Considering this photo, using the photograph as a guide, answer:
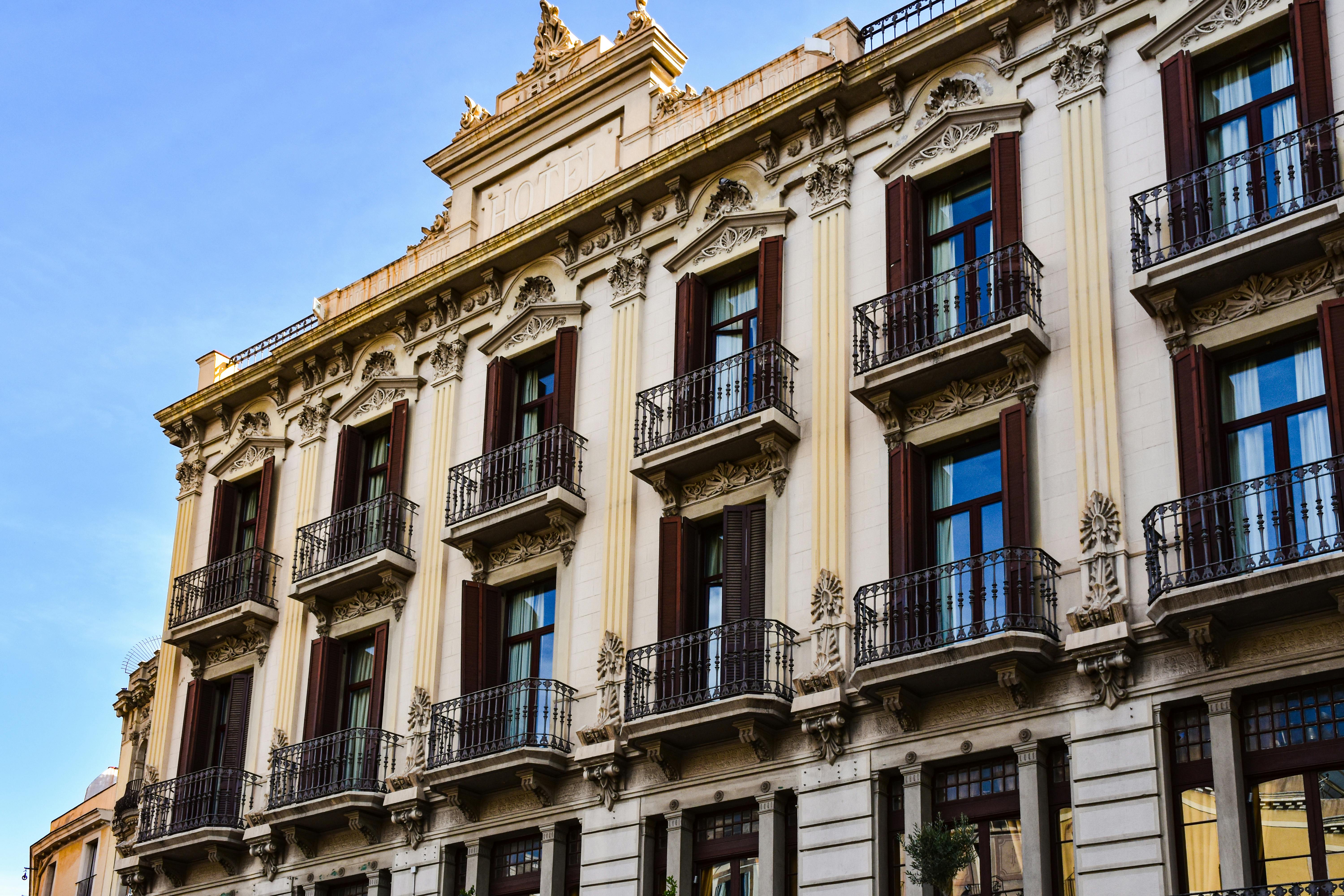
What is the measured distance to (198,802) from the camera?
27734mm

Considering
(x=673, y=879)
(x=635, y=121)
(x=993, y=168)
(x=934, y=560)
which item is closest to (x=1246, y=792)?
(x=934, y=560)

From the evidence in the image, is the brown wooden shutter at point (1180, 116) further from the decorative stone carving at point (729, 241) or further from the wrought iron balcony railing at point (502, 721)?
the wrought iron balcony railing at point (502, 721)

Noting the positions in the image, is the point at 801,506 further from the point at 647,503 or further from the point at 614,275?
the point at 614,275

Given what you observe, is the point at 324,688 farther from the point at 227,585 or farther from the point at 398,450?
the point at 398,450

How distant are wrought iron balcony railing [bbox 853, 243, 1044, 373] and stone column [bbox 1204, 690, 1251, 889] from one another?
17.3 feet

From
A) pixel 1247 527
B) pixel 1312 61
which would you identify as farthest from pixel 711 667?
pixel 1312 61

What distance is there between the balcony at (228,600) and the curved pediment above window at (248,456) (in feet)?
6.04

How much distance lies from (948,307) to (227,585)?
1458 cm

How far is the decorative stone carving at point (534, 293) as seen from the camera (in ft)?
88.5

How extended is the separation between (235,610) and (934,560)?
13542 mm

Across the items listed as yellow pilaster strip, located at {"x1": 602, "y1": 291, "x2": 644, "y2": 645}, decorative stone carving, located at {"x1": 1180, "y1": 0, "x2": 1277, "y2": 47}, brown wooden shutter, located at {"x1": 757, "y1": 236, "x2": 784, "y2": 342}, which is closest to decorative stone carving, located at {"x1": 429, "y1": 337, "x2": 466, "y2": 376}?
yellow pilaster strip, located at {"x1": 602, "y1": 291, "x2": 644, "y2": 645}

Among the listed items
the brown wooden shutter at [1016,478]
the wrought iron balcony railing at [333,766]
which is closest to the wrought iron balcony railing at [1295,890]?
the brown wooden shutter at [1016,478]

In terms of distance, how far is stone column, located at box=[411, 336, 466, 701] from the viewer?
2558 centimetres

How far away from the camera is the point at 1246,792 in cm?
1675
